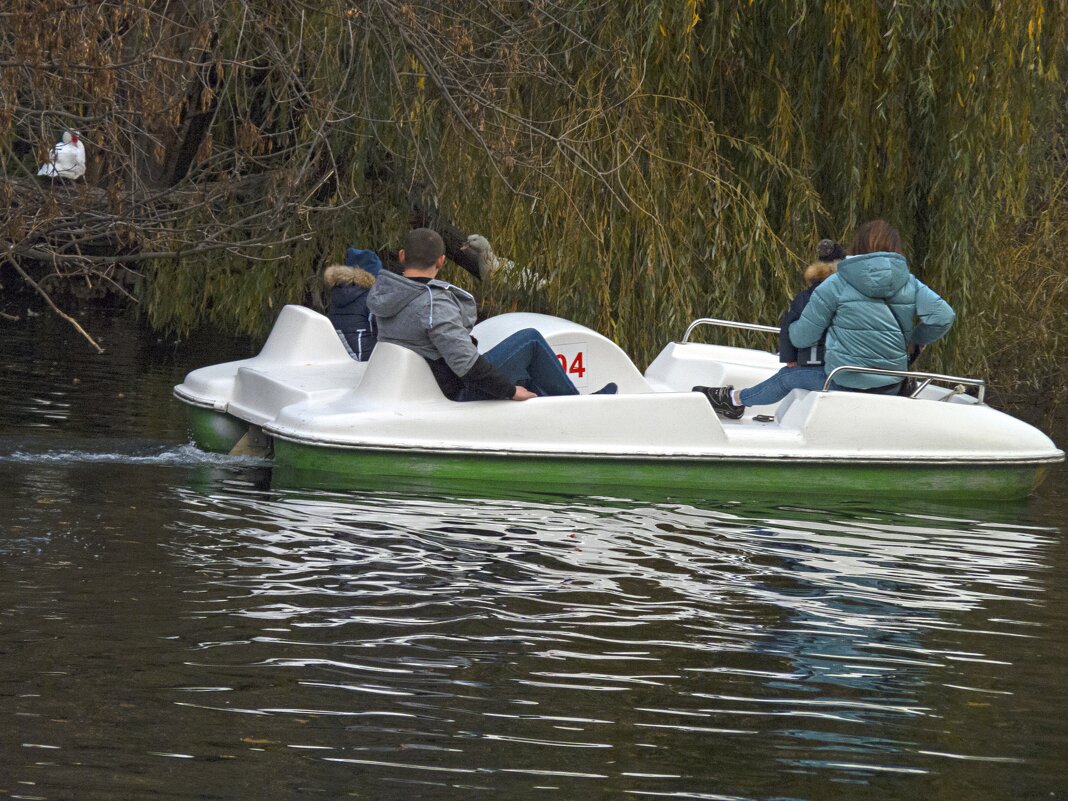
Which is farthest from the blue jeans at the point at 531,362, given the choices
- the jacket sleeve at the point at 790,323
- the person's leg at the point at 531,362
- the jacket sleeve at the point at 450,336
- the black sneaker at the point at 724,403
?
the jacket sleeve at the point at 790,323

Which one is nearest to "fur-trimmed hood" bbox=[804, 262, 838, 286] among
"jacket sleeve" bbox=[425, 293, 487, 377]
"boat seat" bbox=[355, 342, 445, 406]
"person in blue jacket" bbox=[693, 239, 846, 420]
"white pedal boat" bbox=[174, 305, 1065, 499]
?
"person in blue jacket" bbox=[693, 239, 846, 420]

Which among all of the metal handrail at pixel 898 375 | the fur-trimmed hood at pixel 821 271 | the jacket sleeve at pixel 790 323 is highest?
the fur-trimmed hood at pixel 821 271

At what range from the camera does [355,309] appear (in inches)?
424

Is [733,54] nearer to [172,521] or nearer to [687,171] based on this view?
[687,171]

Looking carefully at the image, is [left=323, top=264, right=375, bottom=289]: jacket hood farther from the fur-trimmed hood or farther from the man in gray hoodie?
the fur-trimmed hood

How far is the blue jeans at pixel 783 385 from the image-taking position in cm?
961

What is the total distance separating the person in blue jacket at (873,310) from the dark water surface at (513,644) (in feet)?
2.63

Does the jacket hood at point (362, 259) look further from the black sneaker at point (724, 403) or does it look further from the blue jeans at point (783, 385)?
the blue jeans at point (783, 385)

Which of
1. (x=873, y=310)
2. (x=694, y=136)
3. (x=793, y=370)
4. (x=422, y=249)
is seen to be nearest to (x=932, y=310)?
(x=873, y=310)

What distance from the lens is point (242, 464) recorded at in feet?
30.5

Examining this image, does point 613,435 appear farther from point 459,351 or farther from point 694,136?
point 694,136

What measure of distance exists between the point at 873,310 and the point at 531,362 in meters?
1.78

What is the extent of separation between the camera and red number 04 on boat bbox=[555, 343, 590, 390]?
9.64 meters

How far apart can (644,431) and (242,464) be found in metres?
2.14
